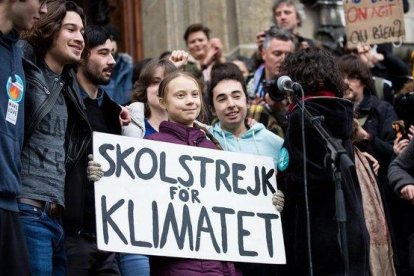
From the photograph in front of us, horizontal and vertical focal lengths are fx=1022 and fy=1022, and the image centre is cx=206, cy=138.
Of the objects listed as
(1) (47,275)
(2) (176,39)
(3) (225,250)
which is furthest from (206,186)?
(2) (176,39)

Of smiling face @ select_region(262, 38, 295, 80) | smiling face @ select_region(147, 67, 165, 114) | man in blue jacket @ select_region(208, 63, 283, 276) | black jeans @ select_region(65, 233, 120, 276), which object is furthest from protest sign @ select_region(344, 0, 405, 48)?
black jeans @ select_region(65, 233, 120, 276)

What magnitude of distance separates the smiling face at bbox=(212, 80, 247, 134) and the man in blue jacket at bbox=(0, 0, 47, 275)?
2.00 metres

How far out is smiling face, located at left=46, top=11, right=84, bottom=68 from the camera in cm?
576

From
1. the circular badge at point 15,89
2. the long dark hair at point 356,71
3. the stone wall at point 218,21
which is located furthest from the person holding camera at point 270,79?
the circular badge at point 15,89

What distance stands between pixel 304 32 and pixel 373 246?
5.34 meters

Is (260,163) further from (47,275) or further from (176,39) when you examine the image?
(176,39)

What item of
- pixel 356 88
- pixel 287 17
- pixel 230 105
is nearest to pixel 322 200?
pixel 230 105

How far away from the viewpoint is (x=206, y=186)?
234 inches

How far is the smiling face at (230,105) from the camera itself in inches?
267

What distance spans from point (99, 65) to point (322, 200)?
1.68 m

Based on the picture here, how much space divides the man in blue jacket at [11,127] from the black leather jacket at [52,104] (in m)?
0.30

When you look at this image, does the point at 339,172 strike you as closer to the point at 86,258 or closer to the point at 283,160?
the point at 283,160

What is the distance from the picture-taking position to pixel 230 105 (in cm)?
679

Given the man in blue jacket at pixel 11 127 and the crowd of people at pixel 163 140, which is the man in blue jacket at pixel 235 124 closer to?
the crowd of people at pixel 163 140
